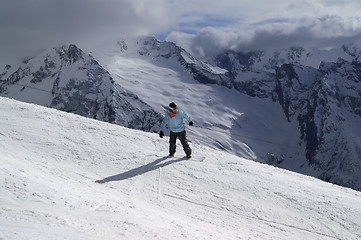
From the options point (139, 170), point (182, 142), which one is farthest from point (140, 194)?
point (182, 142)

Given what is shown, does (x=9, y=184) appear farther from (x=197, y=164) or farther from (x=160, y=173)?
(x=197, y=164)

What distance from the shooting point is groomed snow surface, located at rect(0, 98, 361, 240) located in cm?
541

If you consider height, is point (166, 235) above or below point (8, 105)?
below

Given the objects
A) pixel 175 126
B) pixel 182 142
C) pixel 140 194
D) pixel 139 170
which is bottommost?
pixel 140 194

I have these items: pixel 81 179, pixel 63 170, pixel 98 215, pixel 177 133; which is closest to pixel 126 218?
pixel 98 215

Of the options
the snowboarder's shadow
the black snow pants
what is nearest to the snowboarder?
the black snow pants

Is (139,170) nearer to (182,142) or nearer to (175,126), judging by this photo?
(182,142)

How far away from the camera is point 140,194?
314 inches

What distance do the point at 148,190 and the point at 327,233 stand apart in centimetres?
434

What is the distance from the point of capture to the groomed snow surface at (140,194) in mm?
5414

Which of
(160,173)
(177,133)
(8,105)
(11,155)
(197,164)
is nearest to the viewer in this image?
(11,155)

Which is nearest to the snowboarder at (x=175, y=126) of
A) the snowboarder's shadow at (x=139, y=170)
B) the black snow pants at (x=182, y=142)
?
the black snow pants at (x=182, y=142)

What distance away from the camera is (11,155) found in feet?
29.2

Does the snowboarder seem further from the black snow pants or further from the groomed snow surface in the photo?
the groomed snow surface
